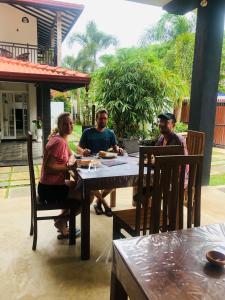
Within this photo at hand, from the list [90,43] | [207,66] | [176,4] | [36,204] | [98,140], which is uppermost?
[90,43]

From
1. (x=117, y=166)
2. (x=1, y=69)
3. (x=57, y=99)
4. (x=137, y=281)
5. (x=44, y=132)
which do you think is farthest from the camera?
(x=57, y=99)

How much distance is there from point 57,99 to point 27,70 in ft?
31.8

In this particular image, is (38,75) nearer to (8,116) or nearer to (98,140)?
(98,140)

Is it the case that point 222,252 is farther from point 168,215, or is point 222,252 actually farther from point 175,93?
point 175,93

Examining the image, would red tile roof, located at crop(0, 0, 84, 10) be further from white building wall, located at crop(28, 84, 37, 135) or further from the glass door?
the glass door

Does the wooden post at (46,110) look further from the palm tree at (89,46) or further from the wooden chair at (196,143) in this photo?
the palm tree at (89,46)

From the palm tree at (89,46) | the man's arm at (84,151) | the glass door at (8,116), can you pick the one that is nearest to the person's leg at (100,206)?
the man's arm at (84,151)

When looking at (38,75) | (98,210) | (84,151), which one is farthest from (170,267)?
(38,75)

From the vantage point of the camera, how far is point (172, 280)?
39.3 inches

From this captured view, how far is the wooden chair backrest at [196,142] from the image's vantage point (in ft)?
10.1

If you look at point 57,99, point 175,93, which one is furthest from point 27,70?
point 57,99

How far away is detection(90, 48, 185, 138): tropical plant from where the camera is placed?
5.25 meters

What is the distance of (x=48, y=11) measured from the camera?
948cm

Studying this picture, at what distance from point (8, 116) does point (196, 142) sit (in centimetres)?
848
